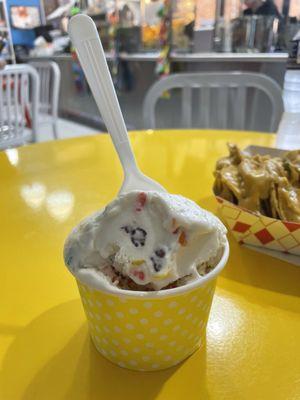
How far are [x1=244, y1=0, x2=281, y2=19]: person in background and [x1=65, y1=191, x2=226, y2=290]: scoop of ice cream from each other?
2.52m

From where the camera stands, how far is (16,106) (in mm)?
1995

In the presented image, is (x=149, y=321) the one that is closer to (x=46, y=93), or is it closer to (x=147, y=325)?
(x=147, y=325)

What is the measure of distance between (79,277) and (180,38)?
9.68ft

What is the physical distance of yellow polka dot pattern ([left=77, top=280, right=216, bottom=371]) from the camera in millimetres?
279

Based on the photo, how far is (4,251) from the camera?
50 cm

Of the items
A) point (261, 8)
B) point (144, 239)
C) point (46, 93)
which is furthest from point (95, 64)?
point (46, 93)

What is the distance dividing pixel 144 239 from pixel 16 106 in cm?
193

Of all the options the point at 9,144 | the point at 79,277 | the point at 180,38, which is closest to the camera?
the point at 79,277

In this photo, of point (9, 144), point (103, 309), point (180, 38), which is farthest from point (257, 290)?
point (180, 38)

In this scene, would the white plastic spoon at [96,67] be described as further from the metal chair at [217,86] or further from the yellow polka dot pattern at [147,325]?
the metal chair at [217,86]

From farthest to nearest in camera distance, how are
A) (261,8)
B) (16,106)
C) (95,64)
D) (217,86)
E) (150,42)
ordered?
(150,42)
(261,8)
(16,106)
(217,86)
(95,64)

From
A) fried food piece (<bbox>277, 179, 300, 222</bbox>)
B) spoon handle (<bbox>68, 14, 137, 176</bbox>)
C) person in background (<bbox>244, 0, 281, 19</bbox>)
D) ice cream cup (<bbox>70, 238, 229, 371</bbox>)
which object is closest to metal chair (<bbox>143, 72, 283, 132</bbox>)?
fried food piece (<bbox>277, 179, 300, 222</bbox>)

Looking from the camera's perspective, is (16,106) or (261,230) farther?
(16,106)

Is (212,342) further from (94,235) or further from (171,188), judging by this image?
(171,188)
